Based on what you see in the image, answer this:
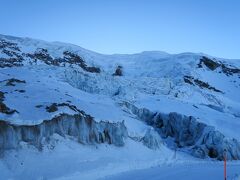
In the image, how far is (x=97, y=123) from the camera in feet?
95.2

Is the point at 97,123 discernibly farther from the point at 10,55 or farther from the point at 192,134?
the point at 10,55

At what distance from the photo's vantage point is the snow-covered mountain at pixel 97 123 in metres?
22.5

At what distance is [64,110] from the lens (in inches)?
1060

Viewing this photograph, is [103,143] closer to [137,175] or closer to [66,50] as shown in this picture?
[137,175]

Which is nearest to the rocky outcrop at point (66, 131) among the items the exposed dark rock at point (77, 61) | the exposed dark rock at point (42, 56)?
the exposed dark rock at point (42, 56)

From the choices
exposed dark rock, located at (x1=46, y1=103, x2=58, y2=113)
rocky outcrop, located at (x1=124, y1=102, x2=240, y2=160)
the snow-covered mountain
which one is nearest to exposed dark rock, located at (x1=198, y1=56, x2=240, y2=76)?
the snow-covered mountain

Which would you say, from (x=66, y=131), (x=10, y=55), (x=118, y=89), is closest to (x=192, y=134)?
(x=118, y=89)

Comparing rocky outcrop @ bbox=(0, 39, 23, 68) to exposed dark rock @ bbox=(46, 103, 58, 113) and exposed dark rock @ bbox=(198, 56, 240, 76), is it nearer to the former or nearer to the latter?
exposed dark rock @ bbox=(46, 103, 58, 113)

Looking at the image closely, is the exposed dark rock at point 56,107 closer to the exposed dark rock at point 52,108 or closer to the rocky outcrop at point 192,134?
the exposed dark rock at point 52,108

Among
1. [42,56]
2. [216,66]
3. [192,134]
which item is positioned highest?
[42,56]

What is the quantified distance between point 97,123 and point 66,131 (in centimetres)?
317

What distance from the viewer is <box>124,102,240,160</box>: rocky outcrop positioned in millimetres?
34344

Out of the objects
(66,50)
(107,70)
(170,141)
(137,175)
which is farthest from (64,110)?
(66,50)

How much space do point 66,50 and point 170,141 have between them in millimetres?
39972
